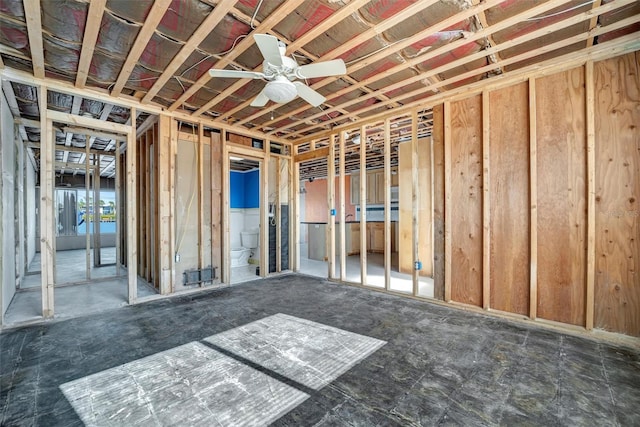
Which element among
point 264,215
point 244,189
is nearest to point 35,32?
point 264,215

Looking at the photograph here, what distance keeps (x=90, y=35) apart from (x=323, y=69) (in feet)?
7.40

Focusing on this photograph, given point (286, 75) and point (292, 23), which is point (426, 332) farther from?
point (292, 23)

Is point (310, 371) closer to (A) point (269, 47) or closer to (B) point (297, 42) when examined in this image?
(A) point (269, 47)

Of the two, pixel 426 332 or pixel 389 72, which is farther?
pixel 389 72

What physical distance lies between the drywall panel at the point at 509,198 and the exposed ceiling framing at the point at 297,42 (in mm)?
423

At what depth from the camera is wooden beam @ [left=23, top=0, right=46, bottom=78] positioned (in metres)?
2.25

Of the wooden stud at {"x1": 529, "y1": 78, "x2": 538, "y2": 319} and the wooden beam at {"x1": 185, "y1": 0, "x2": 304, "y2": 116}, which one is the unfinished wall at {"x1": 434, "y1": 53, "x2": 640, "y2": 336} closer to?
the wooden stud at {"x1": 529, "y1": 78, "x2": 538, "y2": 319}

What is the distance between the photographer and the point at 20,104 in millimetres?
4160

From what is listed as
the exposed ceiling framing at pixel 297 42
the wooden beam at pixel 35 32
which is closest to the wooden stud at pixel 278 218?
the exposed ceiling framing at pixel 297 42

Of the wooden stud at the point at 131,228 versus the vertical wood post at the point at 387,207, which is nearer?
the wooden stud at the point at 131,228

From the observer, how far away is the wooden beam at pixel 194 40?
7.73ft

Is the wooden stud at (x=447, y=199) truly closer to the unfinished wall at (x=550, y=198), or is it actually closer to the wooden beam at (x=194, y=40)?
the unfinished wall at (x=550, y=198)

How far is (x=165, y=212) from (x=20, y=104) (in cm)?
267

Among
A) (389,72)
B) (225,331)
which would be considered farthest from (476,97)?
(225,331)
